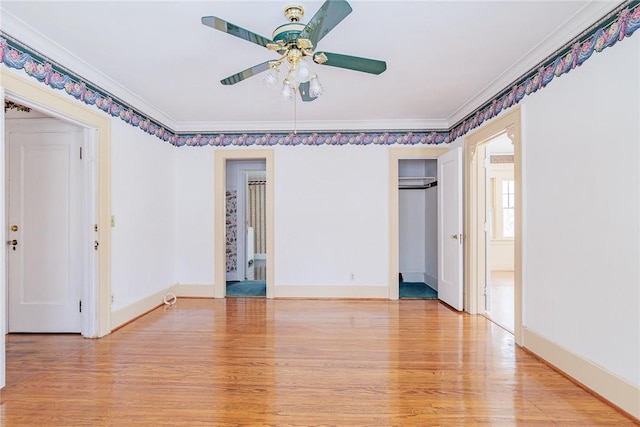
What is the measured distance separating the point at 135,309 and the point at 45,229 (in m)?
1.22

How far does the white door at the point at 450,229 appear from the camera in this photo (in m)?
3.92

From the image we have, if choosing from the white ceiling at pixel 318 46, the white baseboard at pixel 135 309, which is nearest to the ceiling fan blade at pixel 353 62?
the white ceiling at pixel 318 46

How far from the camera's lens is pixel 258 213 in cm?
882

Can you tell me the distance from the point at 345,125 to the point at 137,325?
11.6 ft

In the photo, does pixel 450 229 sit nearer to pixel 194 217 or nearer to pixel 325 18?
pixel 325 18

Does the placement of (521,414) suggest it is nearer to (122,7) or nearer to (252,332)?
(252,332)

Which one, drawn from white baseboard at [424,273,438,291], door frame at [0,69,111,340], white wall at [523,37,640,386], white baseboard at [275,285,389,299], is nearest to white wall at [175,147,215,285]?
white baseboard at [275,285,389,299]

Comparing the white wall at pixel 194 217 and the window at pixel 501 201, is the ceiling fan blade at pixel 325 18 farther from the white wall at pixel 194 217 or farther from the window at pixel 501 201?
the window at pixel 501 201

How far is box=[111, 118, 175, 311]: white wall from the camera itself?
342 cm

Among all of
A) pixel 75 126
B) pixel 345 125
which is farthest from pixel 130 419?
pixel 345 125

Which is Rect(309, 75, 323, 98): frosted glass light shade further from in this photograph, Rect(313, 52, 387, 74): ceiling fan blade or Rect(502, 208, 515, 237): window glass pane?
Rect(502, 208, 515, 237): window glass pane

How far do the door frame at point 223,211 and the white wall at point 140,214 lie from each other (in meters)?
0.62

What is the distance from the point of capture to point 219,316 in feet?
12.5

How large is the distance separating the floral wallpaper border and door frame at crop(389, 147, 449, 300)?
12 cm
